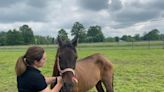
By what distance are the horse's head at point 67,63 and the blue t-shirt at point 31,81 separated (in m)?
0.61

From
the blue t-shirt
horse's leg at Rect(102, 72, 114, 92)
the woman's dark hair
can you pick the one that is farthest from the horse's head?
horse's leg at Rect(102, 72, 114, 92)

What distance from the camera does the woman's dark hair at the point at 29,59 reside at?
11.7 ft

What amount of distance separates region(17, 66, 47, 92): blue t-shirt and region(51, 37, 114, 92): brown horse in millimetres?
609

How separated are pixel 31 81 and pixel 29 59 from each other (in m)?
0.26

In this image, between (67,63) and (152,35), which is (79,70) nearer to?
(67,63)

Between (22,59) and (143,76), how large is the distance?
1014 centimetres

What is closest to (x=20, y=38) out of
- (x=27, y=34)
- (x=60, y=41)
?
(x=27, y=34)

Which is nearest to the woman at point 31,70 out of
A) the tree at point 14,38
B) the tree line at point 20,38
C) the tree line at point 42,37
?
the tree line at point 42,37

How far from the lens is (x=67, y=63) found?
4449 millimetres

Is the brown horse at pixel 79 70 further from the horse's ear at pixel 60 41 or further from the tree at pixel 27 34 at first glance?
the tree at pixel 27 34

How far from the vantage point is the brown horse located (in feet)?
14.1

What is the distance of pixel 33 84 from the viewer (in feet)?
11.8

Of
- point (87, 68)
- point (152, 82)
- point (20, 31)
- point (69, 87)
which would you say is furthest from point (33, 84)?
point (20, 31)

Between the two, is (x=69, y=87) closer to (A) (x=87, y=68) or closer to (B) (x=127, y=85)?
(A) (x=87, y=68)
